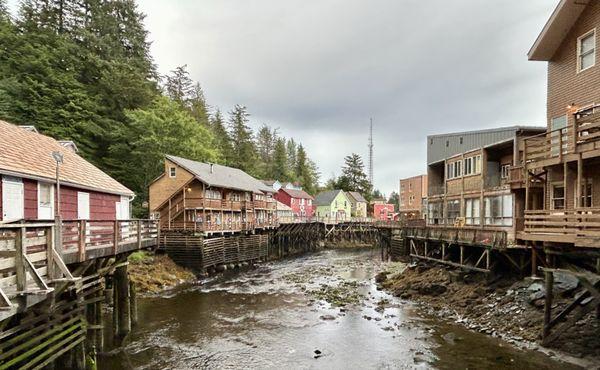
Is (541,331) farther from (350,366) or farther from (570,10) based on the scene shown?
(570,10)

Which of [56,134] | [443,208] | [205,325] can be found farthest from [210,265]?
[443,208]

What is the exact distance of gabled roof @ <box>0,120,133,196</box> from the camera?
11703 mm

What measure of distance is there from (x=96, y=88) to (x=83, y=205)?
25262 mm

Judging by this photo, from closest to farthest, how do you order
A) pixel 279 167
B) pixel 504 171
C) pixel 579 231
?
pixel 579 231 → pixel 504 171 → pixel 279 167

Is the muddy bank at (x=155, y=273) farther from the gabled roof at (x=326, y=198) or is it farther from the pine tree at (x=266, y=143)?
the pine tree at (x=266, y=143)

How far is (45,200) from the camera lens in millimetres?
13352

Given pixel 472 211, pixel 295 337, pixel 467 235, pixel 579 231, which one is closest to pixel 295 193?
pixel 472 211

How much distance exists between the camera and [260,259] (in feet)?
131

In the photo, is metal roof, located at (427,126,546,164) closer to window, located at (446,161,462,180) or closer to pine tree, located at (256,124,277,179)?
window, located at (446,161,462,180)

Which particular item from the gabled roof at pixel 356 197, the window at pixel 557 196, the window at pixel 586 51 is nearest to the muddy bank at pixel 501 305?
the window at pixel 557 196

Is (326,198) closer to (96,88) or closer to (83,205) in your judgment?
(96,88)

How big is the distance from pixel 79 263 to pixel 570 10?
68.9 ft

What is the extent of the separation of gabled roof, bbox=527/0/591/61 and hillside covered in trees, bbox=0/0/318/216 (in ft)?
102

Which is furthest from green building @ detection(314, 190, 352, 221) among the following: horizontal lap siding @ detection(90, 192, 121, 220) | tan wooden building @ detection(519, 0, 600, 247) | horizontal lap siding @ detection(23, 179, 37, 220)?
horizontal lap siding @ detection(23, 179, 37, 220)
